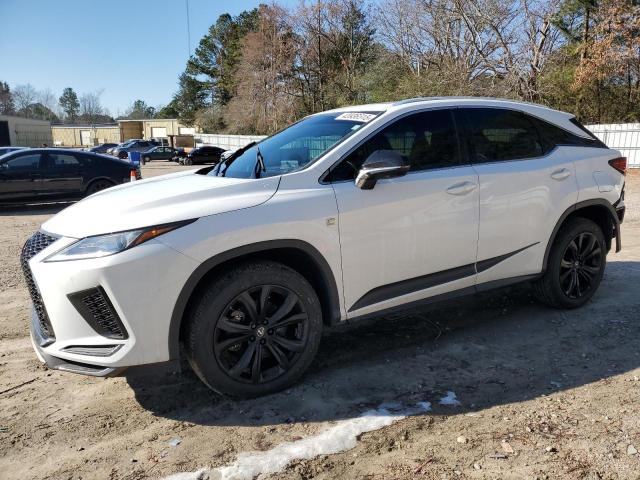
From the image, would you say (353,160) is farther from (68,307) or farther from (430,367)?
(68,307)

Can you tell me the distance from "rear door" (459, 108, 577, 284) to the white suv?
0.01m

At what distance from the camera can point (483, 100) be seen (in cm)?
434

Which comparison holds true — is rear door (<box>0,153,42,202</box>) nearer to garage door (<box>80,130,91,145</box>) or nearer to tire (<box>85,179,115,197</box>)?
tire (<box>85,179,115,197</box>)

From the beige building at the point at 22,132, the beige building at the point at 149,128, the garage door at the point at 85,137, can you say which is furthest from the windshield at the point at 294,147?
the garage door at the point at 85,137

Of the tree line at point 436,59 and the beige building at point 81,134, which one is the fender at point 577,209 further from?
the beige building at point 81,134

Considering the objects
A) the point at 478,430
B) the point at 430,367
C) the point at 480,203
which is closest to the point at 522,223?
the point at 480,203

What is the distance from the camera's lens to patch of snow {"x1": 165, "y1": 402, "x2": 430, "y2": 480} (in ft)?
8.67

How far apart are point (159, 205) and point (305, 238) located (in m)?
0.88

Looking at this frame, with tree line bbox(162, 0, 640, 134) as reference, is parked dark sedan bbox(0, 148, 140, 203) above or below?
below

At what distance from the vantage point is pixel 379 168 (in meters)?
3.34

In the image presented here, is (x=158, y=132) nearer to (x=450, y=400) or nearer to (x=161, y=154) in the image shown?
(x=161, y=154)

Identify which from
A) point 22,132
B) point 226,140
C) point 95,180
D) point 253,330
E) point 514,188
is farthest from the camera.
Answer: point 22,132

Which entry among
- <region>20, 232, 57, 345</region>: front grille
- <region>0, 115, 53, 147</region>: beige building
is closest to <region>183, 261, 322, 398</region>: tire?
<region>20, 232, 57, 345</region>: front grille

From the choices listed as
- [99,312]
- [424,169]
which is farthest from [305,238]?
[99,312]
